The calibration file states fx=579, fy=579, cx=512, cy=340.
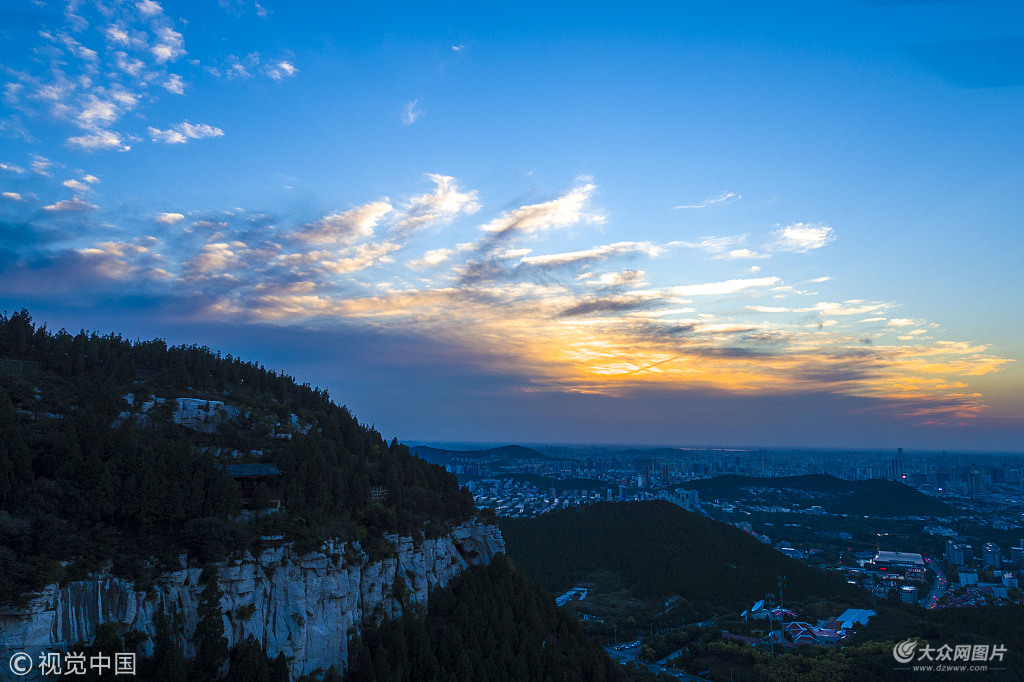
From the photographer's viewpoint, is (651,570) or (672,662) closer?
(672,662)

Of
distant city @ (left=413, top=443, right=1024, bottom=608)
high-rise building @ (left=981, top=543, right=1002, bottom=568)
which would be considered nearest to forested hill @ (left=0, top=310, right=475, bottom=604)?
distant city @ (left=413, top=443, right=1024, bottom=608)

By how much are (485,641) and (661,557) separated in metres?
46.9

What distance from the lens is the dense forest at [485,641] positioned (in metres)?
23.4

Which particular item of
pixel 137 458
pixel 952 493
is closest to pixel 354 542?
pixel 137 458

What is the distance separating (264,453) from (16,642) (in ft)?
40.9

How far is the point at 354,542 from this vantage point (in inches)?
1014

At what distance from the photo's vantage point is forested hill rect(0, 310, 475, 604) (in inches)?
770

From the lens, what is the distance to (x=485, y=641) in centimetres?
2598

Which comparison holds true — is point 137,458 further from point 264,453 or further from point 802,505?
point 802,505

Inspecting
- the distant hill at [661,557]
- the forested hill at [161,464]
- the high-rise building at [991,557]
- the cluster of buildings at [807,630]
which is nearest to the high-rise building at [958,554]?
the high-rise building at [991,557]

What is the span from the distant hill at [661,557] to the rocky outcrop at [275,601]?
41086 millimetres

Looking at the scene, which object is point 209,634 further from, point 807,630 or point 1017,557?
point 1017,557

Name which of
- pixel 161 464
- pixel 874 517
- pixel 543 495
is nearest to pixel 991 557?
pixel 874 517

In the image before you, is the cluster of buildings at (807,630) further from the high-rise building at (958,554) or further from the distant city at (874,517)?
the high-rise building at (958,554)
